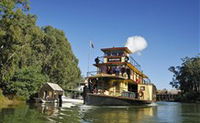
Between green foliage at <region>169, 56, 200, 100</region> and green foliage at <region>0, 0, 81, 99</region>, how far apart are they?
3105cm

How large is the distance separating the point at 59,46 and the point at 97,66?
23400 millimetres

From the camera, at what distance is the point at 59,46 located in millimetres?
51469

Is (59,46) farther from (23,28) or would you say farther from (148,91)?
(148,91)

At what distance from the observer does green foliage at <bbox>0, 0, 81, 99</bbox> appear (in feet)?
86.3

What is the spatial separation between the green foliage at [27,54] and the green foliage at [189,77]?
102ft

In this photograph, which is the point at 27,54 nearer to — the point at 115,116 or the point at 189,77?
the point at 115,116

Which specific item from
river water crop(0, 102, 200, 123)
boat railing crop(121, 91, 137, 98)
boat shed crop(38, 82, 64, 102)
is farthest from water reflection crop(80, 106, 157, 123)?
boat shed crop(38, 82, 64, 102)

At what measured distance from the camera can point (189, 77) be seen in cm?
7350

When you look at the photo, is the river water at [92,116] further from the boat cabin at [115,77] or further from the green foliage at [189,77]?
the green foliage at [189,77]

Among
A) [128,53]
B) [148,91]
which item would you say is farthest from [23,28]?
[148,91]

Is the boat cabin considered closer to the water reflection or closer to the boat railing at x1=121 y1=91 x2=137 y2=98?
the boat railing at x1=121 y1=91 x2=137 y2=98

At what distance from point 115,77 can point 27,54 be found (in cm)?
1760

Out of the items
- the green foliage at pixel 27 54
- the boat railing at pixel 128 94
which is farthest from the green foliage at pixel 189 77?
the boat railing at pixel 128 94

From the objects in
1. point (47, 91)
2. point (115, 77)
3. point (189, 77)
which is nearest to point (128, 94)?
point (115, 77)
